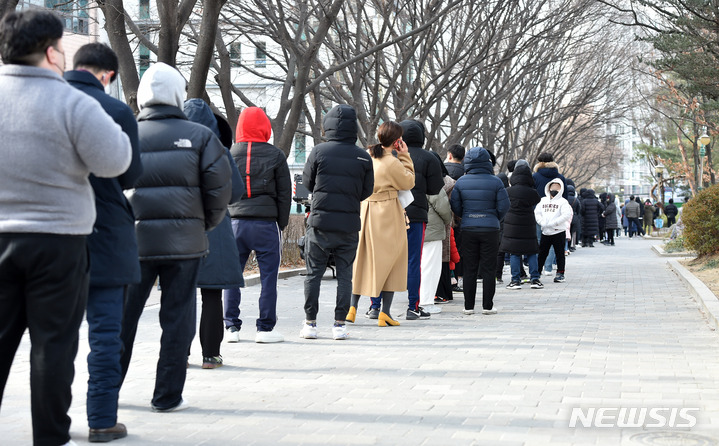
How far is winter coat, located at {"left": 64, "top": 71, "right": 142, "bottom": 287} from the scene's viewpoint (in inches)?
180

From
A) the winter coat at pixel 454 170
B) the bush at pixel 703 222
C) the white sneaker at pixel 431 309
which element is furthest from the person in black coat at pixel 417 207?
the bush at pixel 703 222

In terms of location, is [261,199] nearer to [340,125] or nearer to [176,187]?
[340,125]

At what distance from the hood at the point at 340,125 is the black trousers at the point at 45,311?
4.69m

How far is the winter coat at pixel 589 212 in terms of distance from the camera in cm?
2902

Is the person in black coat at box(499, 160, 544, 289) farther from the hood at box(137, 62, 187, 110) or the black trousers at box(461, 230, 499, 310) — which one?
the hood at box(137, 62, 187, 110)

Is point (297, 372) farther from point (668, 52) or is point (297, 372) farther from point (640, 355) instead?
point (668, 52)

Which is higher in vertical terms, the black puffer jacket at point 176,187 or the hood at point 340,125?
the hood at point 340,125

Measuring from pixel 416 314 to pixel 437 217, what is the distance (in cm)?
143

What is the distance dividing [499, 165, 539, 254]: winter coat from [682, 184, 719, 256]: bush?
5445mm

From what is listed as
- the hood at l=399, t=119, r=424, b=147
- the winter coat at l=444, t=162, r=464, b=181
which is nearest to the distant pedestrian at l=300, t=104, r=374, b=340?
the hood at l=399, t=119, r=424, b=147

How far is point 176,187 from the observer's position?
548 centimetres

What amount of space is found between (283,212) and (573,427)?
3.73 metres

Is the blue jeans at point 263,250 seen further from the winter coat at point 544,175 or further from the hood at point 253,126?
the winter coat at point 544,175

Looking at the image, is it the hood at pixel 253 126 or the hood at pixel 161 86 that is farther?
the hood at pixel 253 126
